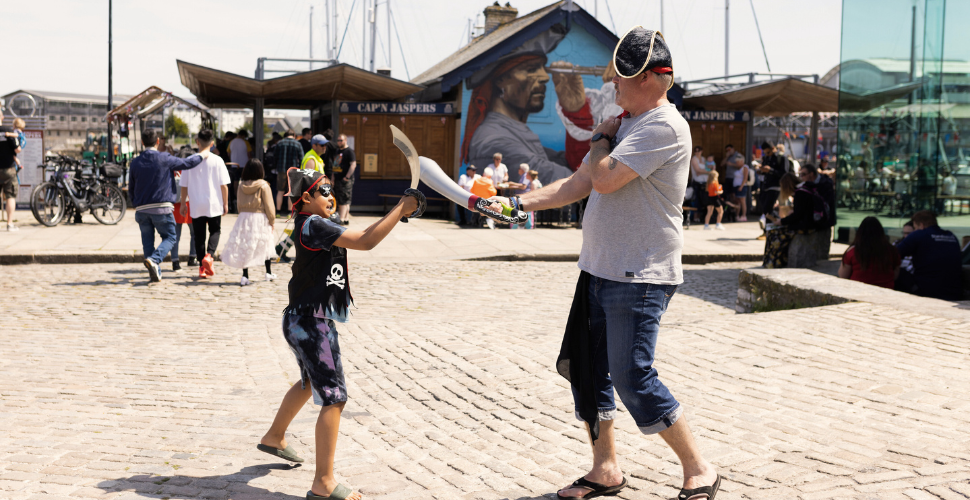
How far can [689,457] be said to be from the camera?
146 inches

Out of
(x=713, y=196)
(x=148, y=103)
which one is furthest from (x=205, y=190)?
(x=148, y=103)

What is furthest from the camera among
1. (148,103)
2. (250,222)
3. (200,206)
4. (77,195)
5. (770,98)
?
(148,103)

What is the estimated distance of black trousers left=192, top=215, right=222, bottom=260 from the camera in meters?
11.9

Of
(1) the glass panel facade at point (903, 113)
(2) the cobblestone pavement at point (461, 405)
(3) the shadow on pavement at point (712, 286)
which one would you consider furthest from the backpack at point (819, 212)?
(2) the cobblestone pavement at point (461, 405)

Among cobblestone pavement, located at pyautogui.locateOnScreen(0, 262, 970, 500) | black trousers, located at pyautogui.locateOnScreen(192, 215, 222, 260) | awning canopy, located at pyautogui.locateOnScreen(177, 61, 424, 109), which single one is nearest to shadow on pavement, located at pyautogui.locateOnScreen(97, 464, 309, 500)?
cobblestone pavement, located at pyautogui.locateOnScreen(0, 262, 970, 500)

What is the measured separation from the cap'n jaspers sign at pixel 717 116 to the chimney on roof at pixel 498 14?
10.6 meters

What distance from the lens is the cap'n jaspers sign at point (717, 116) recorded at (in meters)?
24.0

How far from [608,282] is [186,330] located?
576 centimetres

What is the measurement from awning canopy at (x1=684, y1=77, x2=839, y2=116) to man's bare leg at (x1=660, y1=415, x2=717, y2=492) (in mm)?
19843

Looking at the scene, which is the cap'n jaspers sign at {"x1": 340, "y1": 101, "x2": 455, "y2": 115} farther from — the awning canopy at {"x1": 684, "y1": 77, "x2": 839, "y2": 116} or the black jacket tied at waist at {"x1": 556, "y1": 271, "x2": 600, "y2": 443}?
the black jacket tied at waist at {"x1": 556, "y1": 271, "x2": 600, "y2": 443}

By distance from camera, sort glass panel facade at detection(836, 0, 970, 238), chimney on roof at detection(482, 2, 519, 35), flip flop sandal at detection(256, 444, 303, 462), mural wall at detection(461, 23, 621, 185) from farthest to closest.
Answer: chimney on roof at detection(482, 2, 519, 35)
mural wall at detection(461, 23, 621, 185)
glass panel facade at detection(836, 0, 970, 238)
flip flop sandal at detection(256, 444, 303, 462)

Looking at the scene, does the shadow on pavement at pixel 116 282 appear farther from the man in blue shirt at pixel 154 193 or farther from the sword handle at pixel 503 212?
the sword handle at pixel 503 212

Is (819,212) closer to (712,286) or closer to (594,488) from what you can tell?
(712,286)

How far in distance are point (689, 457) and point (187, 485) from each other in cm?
236
